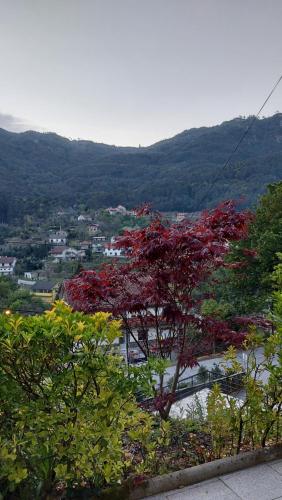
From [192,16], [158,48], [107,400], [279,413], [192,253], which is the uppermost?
[158,48]

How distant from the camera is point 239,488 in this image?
195 centimetres

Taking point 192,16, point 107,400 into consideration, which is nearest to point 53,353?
point 107,400

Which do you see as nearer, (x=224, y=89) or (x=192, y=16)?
(x=192, y=16)

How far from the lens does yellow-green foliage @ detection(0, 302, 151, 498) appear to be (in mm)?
1575

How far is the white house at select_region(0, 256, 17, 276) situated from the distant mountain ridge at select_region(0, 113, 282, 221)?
728 inches

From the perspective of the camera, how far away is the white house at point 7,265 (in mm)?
44625

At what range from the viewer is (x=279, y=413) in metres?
2.24

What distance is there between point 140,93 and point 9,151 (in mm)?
68398

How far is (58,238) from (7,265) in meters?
12.1

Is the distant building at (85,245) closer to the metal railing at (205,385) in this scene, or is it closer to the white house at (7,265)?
the white house at (7,265)

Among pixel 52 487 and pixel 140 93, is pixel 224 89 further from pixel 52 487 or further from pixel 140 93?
pixel 52 487

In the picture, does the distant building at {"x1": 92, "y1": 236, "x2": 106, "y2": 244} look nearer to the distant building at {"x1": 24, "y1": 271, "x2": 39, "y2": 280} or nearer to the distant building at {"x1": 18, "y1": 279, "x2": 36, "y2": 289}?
the distant building at {"x1": 24, "y1": 271, "x2": 39, "y2": 280}


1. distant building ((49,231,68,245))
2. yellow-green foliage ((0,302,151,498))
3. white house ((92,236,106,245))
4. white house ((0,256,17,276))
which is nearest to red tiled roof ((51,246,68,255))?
white house ((92,236,106,245))

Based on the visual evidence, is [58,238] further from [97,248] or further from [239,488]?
[239,488]
